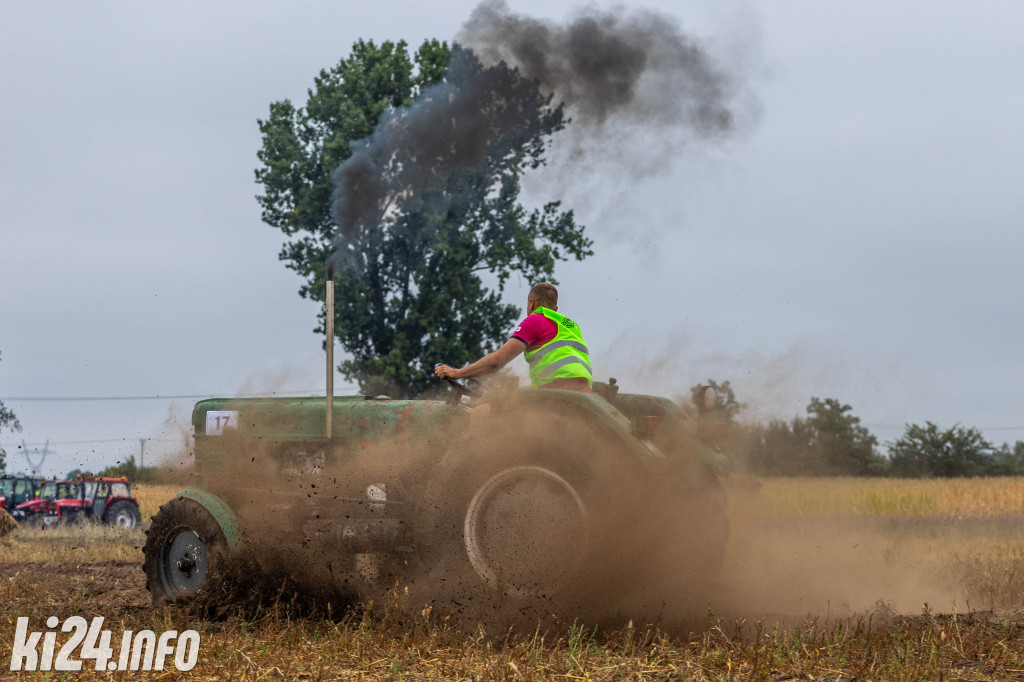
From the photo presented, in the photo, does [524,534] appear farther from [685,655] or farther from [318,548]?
[318,548]

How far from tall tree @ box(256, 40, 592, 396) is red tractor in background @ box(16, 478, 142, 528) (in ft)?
21.6

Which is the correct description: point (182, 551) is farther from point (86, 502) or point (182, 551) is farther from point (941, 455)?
point (941, 455)

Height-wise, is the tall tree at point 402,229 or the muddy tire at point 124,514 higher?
the tall tree at point 402,229

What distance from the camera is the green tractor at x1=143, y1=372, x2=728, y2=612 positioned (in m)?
5.54

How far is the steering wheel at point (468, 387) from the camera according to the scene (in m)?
6.24

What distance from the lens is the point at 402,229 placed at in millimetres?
25516

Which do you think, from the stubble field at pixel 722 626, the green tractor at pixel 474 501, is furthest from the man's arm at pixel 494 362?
the stubble field at pixel 722 626

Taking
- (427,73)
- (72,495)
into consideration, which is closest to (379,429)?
(72,495)

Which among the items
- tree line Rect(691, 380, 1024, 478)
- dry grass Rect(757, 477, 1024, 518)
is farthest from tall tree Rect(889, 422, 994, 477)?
dry grass Rect(757, 477, 1024, 518)

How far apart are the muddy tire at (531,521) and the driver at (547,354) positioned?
22.1 inches

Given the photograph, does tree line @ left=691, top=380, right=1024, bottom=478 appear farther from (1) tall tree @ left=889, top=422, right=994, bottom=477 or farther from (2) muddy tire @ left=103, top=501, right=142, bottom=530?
(2) muddy tire @ left=103, top=501, right=142, bottom=530

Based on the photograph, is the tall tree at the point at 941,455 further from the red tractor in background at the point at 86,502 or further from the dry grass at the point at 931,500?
the red tractor in background at the point at 86,502

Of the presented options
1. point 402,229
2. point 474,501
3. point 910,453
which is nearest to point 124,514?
point 402,229

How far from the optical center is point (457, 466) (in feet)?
19.1
